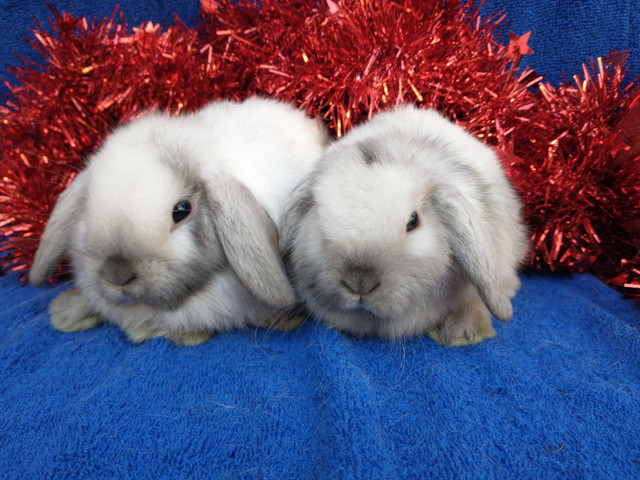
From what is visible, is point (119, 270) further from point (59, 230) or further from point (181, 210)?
point (59, 230)

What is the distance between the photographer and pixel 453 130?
1.24m

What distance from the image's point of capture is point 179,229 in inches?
41.4

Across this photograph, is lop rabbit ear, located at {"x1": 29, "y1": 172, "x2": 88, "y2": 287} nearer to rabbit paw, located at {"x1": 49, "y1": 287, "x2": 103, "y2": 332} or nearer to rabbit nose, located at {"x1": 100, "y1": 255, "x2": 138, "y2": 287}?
rabbit paw, located at {"x1": 49, "y1": 287, "x2": 103, "y2": 332}

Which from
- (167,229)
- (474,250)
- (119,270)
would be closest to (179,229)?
(167,229)

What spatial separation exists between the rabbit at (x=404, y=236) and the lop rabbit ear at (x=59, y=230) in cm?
56

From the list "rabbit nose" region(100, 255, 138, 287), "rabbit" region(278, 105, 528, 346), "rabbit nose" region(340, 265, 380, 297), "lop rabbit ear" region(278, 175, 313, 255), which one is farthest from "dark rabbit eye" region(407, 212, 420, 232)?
"rabbit nose" region(100, 255, 138, 287)

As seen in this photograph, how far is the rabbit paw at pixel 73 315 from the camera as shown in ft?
4.21

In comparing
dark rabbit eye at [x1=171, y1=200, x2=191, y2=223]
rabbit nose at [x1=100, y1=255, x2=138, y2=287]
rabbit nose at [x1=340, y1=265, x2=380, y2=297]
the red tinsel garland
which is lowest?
rabbit nose at [x1=100, y1=255, x2=138, y2=287]

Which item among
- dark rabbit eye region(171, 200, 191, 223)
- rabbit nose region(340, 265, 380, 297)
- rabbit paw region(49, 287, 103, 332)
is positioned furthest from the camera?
rabbit paw region(49, 287, 103, 332)

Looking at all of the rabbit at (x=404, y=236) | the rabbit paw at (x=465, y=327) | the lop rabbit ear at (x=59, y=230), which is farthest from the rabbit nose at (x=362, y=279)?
the lop rabbit ear at (x=59, y=230)

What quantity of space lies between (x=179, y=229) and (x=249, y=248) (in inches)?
7.2

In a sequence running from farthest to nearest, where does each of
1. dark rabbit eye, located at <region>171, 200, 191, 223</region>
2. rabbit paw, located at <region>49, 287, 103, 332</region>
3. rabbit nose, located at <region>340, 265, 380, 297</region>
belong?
1. rabbit paw, located at <region>49, 287, 103, 332</region>
2. dark rabbit eye, located at <region>171, 200, 191, 223</region>
3. rabbit nose, located at <region>340, 265, 380, 297</region>

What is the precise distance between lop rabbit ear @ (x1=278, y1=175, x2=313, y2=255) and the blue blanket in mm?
263

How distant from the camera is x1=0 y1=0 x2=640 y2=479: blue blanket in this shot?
79 cm
